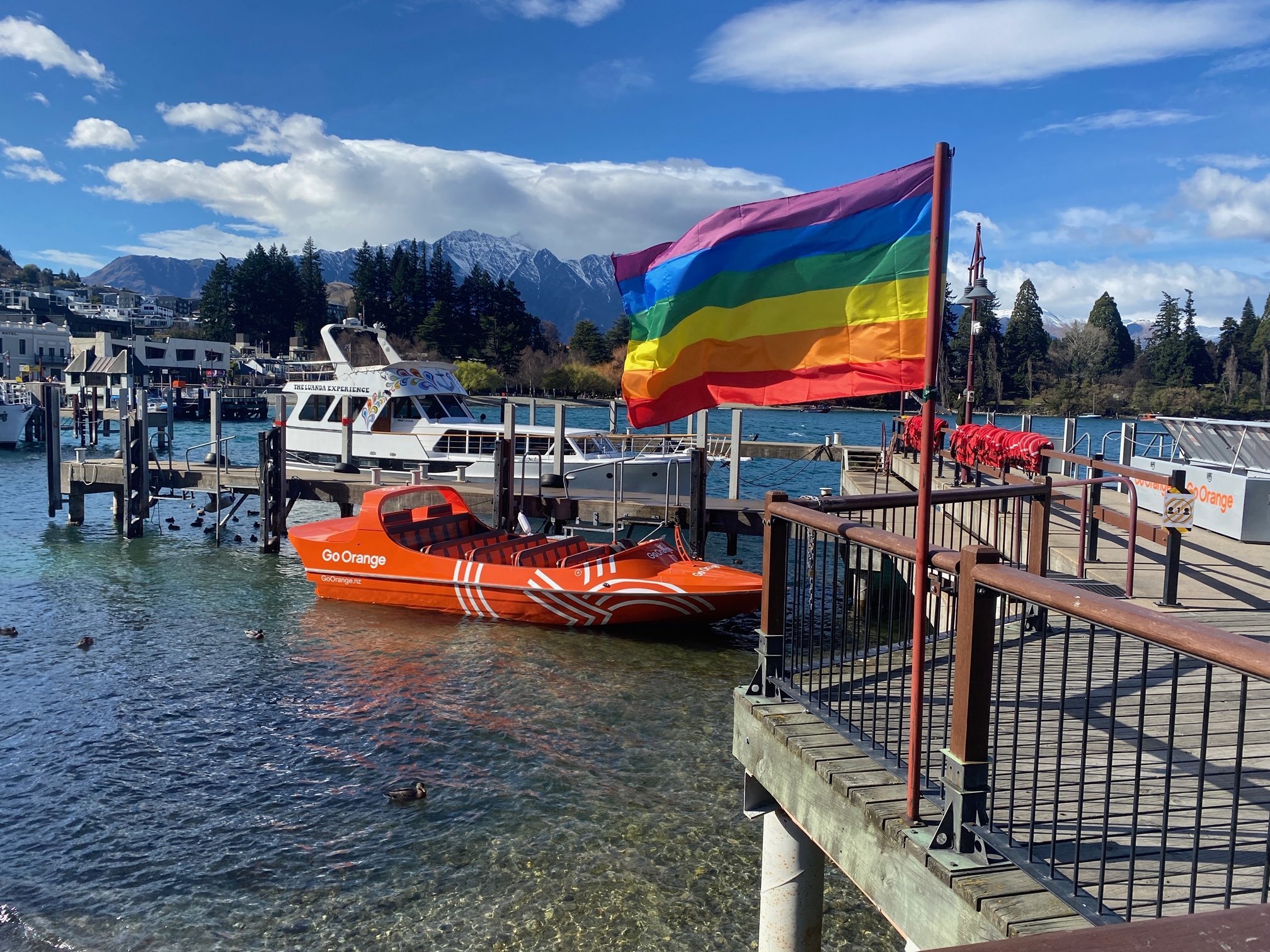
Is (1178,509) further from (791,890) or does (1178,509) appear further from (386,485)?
(386,485)

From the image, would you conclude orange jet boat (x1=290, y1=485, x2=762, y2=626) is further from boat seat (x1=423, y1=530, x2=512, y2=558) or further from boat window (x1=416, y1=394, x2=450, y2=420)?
boat window (x1=416, y1=394, x2=450, y2=420)

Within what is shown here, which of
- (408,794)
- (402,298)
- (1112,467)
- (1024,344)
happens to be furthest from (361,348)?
(1112,467)

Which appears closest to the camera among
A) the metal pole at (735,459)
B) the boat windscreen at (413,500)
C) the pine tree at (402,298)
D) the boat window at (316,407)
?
the boat windscreen at (413,500)

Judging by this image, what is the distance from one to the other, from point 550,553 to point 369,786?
757 centimetres

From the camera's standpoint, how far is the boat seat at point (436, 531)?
1750 cm

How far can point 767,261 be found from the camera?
17.1 ft

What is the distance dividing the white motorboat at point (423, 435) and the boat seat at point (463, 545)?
3.94 metres

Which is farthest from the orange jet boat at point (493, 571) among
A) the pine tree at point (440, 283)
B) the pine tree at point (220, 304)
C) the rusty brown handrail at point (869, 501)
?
the pine tree at point (220, 304)

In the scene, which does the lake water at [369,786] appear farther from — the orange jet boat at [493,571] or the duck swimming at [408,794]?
the orange jet boat at [493,571]

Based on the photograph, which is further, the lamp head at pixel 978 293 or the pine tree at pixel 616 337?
the pine tree at pixel 616 337

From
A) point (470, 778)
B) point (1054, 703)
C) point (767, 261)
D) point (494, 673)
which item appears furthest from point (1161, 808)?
point (494, 673)

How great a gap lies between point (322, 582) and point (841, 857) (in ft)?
51.1

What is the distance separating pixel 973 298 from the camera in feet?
52.1

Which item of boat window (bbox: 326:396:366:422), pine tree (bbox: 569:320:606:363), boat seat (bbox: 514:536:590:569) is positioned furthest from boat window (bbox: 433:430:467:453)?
pine tree (bbox: 569:320:606:363)
